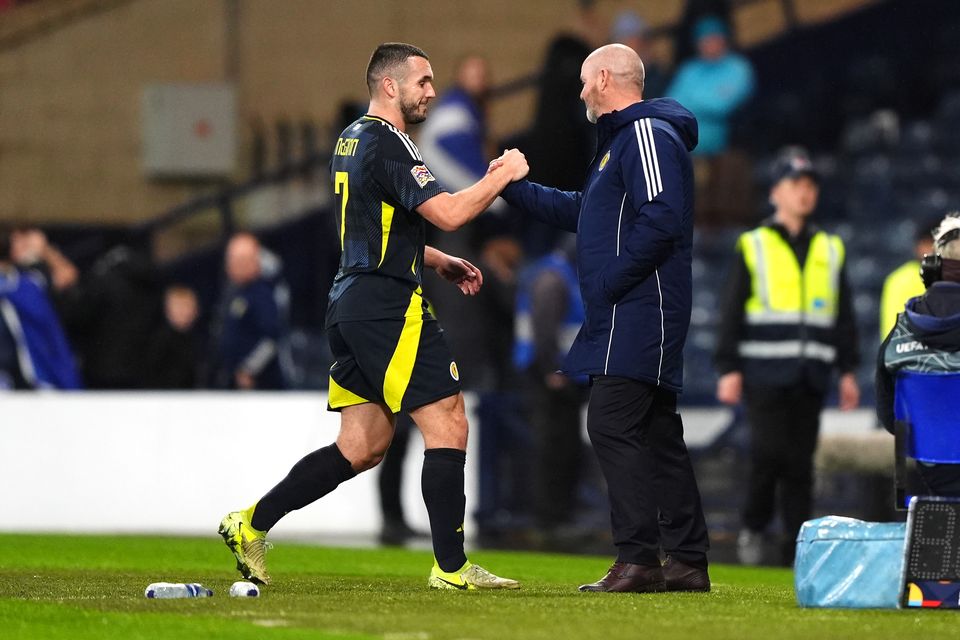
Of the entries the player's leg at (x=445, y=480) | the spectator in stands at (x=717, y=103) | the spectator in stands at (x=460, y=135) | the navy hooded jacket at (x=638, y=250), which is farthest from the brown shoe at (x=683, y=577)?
the spectator in stands at (x=717, y=103)

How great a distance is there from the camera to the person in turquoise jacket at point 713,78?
16.3 metres

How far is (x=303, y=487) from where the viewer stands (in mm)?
7707

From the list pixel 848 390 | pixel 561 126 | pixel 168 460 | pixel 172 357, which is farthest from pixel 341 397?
pixel 561 126

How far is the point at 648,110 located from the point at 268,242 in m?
11.8

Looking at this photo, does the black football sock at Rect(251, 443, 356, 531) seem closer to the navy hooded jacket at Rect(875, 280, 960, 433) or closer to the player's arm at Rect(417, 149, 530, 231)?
the player's arm at Rect(417, 149, 530, 231)

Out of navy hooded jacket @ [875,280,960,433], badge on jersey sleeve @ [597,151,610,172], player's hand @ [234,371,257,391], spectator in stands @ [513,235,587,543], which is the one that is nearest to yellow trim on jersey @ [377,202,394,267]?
badge on jersey sleeve @ [597,151,610,172]

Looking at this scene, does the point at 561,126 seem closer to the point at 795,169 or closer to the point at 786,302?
the point at 795,169

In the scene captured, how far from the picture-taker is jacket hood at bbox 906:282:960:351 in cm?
743

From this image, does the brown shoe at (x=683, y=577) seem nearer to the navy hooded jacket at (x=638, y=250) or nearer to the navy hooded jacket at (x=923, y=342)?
the navy hooded jacket at (x=638, y=250)

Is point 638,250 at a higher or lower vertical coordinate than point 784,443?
higher

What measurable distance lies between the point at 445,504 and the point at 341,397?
60 centimetres

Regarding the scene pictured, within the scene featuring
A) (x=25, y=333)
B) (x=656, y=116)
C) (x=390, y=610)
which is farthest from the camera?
(x=25, y=333)

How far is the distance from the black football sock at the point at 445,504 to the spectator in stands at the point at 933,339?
1.67 metres

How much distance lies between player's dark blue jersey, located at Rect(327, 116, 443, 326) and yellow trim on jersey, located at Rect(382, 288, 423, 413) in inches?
3.3
